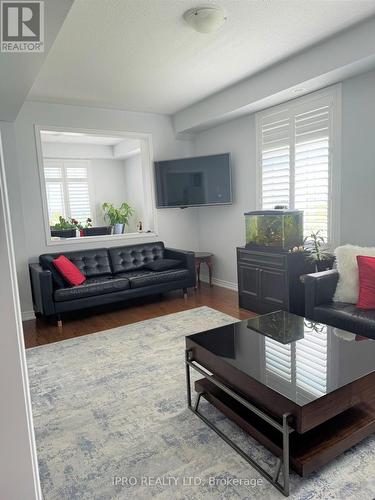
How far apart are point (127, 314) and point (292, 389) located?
300cm

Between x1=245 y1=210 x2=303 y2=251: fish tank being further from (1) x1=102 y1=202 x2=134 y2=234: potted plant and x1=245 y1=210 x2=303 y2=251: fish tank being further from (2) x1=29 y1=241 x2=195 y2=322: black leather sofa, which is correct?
Result: (1) x1=102 y1=202 x2=134 y2=234: potted plant

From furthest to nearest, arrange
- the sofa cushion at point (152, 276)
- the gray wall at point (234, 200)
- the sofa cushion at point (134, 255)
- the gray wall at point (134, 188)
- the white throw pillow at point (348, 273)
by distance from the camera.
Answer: the gray wall at point (134, 188), the sofa cushion at point (134, 255), the gray wall at point (234, 200), the sofa cushion at point (152, 276), the white throw pillow at point (348, 273)

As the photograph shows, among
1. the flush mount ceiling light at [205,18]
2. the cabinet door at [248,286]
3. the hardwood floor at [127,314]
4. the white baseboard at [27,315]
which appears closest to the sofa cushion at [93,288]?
the hardwood floor at [127,314]

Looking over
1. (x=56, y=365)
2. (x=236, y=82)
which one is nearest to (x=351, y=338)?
(x=56, y=365)

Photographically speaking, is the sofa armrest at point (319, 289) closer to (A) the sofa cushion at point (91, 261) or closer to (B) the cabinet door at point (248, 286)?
(B) the cabinet door at point (248, 286)

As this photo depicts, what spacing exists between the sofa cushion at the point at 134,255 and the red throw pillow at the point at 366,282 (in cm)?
308

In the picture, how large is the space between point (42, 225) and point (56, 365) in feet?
7.46

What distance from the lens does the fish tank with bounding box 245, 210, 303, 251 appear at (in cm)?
387

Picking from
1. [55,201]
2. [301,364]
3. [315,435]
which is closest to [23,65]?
[301,364]

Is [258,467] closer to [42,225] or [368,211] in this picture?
[368,211]

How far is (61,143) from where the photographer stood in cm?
808

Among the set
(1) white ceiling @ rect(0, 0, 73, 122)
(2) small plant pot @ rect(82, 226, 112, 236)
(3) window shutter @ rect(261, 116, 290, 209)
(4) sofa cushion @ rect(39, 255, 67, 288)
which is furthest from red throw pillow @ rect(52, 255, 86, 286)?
(3) window shutter @ rect(261, 116, 290, 209)

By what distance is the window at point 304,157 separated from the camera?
12.1 ft

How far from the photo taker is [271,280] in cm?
391
